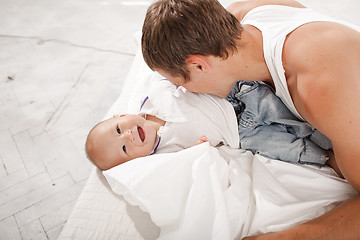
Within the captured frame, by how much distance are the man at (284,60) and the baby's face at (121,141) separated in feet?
1.07

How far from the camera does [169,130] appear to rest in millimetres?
1464

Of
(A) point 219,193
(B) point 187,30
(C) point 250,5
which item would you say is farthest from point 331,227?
(C) point 250,5

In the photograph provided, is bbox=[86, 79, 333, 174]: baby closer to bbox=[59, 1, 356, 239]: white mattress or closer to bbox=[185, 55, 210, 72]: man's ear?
bbox=[59, 1, 356, 239]: white mattress

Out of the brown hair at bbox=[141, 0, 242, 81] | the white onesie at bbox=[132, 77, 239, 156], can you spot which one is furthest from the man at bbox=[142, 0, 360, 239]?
the white onesie at bbox=[132, 77, 239, 156]

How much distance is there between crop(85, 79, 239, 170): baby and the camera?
1.41 metres

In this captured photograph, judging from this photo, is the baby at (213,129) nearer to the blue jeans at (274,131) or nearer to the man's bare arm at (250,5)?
the blue jeans at (274,131)

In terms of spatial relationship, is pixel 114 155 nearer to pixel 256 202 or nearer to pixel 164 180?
pixel 164 180

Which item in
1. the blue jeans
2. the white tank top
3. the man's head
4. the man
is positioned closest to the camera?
the man

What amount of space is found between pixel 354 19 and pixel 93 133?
2.21 metres

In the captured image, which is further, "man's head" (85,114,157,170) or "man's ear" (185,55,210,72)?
"man's head" (85,114,157,170)

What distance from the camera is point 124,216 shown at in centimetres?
125

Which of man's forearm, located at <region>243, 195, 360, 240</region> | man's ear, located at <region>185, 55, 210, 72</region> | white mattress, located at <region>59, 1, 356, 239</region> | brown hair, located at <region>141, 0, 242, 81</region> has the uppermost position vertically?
brown hair, located at <region>141, 0, 242, 81</region>

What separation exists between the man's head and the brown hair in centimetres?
41

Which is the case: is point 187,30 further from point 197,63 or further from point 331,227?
point 331,227
